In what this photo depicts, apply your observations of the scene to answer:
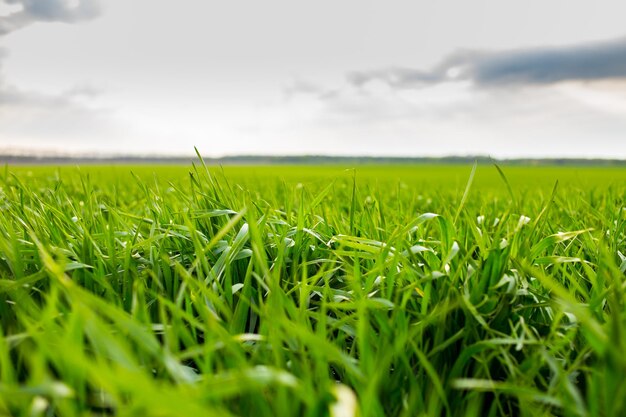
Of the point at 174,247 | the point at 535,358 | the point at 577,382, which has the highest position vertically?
the point at 174,247

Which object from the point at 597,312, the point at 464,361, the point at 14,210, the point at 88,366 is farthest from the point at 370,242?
the point at 14,210

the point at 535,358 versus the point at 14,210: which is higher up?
the point at 14,210

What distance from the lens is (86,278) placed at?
1477 mm

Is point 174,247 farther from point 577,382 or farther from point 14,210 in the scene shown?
point 577,382

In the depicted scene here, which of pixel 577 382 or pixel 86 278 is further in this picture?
pixel 86 278

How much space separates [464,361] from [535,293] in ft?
1.36

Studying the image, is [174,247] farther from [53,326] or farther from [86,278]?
[53,326]

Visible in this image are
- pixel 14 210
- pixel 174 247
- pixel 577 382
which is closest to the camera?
pixel 577 382

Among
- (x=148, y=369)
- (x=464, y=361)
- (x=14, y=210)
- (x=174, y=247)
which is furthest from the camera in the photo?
(x=14, y=210)

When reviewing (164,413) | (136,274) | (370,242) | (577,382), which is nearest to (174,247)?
(136,274)

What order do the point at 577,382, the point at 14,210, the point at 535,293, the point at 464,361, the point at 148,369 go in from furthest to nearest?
the point at 14,210 < the point at 535,293 < the point at 577,382 < the point at 464,361 < the point at 148,369

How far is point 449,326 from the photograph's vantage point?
4.18ft

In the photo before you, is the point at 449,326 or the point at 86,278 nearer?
the point at 449,326

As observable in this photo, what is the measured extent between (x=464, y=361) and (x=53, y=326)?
0.90 metres
